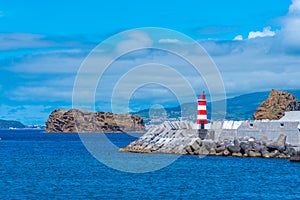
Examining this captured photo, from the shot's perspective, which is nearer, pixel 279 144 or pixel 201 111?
pixel 279 144

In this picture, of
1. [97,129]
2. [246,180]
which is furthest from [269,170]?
[97,129]

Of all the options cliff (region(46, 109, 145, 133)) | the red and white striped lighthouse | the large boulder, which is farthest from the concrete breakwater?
cliff (region(46, 109, 145, 133))

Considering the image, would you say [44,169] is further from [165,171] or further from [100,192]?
[100,192]

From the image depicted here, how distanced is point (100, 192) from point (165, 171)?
35.5 ft

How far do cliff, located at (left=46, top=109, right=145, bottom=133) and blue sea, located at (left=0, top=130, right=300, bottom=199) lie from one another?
434ft

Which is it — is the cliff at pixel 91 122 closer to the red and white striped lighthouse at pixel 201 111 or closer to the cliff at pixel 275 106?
the cliff at pixel 275 106

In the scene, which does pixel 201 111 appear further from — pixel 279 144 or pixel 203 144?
pixel 279 144

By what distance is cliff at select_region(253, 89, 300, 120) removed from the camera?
381 ft

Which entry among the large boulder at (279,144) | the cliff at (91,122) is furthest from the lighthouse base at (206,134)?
the cliff at (91,122)

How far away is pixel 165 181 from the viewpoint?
35.1 metres

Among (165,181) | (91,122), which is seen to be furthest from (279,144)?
(91,122)

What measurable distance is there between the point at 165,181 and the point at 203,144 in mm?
17253

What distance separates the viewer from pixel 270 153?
46.2m

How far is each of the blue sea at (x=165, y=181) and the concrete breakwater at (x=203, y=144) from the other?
112 centimetres
